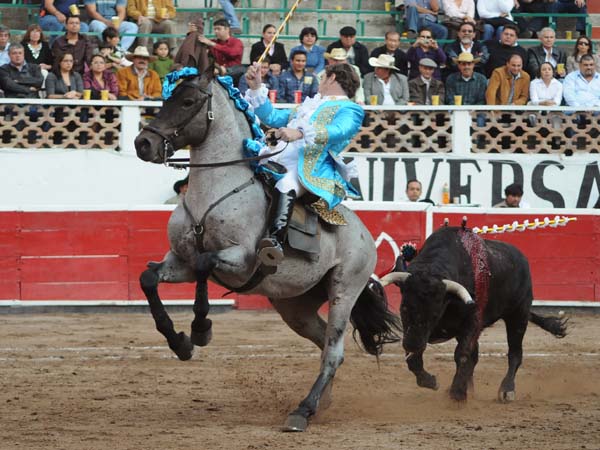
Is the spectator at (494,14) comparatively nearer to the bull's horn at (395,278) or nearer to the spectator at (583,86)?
the spectator at (583,86)

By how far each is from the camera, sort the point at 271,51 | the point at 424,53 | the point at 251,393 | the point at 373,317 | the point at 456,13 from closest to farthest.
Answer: the point at 373,317 < the point at 251,393 < the point at 271,51 < the point at 424,53 < the point at 456,13

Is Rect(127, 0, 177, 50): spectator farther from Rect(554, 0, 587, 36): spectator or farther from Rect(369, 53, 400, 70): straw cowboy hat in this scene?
Rect(554, 0, 587, 36): spectator

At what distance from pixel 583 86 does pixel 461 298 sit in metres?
7.78

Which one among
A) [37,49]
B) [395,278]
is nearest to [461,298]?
[395,278]

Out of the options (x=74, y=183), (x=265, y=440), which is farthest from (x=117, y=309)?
(x=265, y=440)

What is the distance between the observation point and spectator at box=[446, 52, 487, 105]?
48.9 feet

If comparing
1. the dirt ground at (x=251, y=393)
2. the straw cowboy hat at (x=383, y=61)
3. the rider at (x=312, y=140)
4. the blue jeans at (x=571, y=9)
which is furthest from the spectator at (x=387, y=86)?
the rider at (x=312, y=140)

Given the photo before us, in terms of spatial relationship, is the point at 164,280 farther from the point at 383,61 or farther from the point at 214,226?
the point at 383,61

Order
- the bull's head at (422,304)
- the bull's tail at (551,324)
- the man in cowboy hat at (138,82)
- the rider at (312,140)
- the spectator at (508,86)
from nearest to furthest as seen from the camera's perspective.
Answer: the rider at (312,140) → the bull's head at (422,304) → the bull's tail at (551,324) → the man in cowboy hat at (138,82) → the spectator at (508,86)

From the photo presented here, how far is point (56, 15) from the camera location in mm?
15797

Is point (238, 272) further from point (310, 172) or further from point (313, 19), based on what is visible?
point (313, 19)

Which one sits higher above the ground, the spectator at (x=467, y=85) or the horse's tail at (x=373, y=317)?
the spectator at (x=467, y=85)

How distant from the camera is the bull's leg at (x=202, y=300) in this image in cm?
673

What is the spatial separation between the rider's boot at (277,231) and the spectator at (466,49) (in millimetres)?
8549
